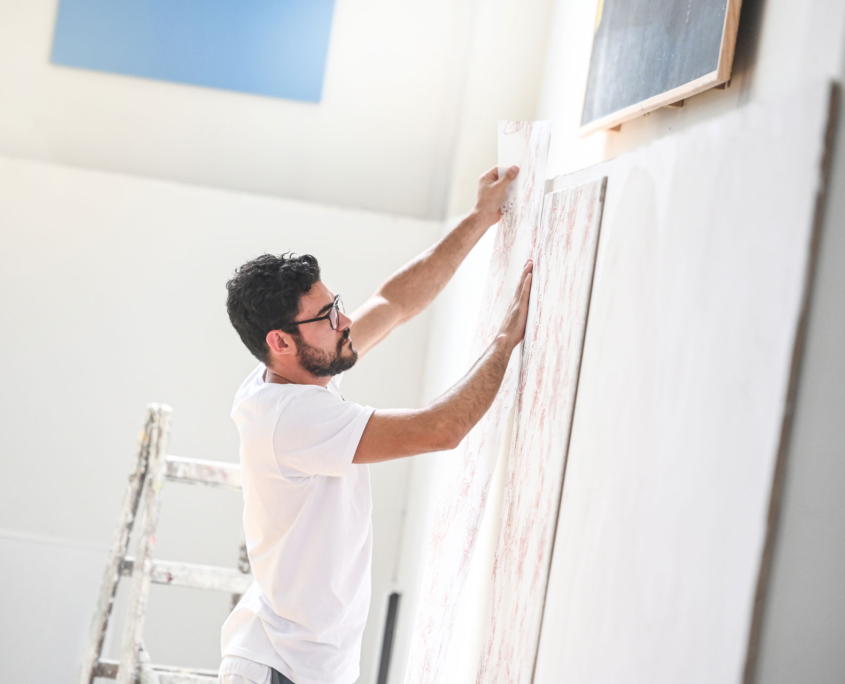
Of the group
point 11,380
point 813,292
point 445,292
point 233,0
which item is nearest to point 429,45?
point 233,0

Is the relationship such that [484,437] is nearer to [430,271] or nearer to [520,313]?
[520,313]

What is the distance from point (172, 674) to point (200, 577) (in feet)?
1.00

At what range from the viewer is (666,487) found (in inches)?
37.7

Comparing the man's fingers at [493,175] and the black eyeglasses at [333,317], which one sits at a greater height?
the man's fingers at [493,175]

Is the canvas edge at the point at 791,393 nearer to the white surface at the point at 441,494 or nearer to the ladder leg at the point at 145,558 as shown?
the white surface at the point at 441,494

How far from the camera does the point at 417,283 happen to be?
218 cm

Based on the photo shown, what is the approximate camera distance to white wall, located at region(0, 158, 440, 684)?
3.45 m

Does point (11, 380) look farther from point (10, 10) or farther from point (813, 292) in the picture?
point (813, 292)

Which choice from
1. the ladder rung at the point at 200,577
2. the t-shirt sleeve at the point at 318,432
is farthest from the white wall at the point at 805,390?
the ladder rung at the point at 200,577

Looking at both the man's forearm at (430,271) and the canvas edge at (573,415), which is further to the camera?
the man's forearm at (430,271)

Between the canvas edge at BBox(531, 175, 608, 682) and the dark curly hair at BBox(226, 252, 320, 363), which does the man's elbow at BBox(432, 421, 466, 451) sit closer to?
the canvas edge at BBox(531, 175, 608, 682)

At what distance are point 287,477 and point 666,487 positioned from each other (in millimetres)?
1039

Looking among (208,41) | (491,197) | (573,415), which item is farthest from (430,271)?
(208,41)

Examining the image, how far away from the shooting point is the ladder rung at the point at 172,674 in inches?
105
